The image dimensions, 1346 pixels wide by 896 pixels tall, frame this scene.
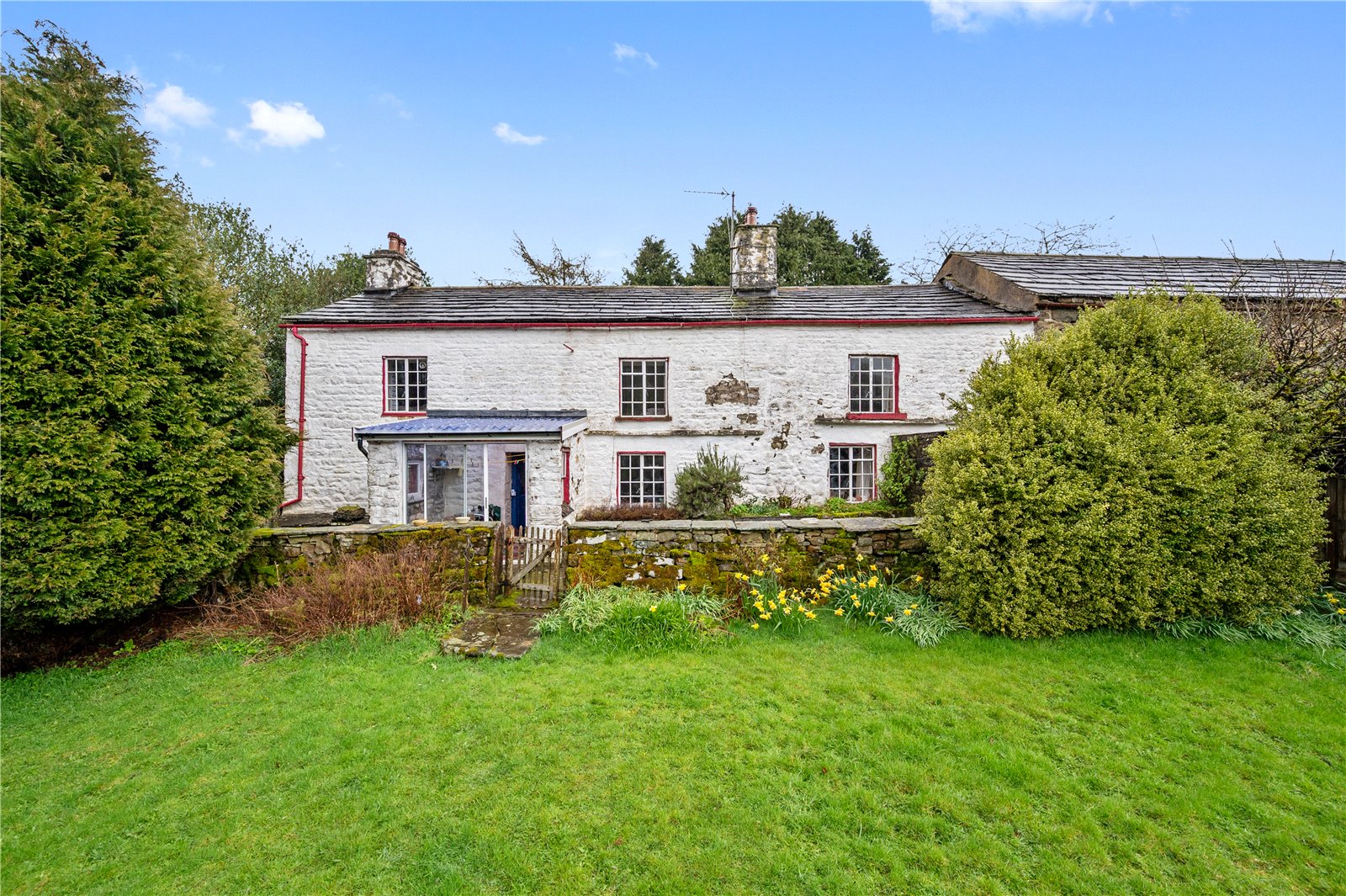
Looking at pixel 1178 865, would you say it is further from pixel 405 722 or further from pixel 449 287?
pixel 449 287

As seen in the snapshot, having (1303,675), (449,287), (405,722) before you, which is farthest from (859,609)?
(449,287)

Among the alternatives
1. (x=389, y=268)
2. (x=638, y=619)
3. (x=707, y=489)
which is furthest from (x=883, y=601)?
(x=389, y=268)

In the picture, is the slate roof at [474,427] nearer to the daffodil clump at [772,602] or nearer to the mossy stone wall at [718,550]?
the mossy stone wall at [718,550]

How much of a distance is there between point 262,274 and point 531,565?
22186 mm

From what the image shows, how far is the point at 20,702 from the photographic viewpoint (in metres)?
4.82

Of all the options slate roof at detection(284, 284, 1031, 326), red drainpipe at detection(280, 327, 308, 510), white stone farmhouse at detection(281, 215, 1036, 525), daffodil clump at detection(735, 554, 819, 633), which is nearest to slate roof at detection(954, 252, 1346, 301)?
slate roof at detection(284, 284, 1031, 326)

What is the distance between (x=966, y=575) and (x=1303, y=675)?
275 centimetres

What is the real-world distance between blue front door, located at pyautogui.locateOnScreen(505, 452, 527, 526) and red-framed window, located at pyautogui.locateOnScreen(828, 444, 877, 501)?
25.7ft

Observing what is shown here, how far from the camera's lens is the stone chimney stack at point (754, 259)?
15.1m

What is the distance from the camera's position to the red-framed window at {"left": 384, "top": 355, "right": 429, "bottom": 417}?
536 inches

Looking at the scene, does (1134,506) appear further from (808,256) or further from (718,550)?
(808,256)

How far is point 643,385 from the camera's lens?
1379cm

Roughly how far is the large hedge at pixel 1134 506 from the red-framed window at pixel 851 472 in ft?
26.0

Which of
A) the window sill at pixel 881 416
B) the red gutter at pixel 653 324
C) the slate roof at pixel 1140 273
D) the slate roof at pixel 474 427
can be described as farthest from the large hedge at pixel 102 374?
the slate roof at pixel 1140 273
